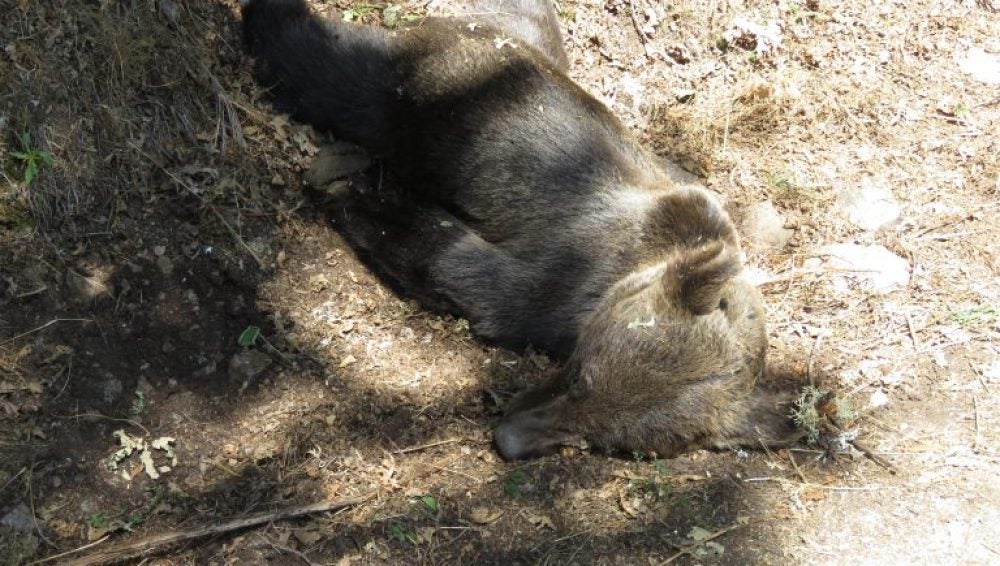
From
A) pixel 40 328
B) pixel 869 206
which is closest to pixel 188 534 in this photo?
pixel 40 328

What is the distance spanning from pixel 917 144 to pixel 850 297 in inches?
60.0

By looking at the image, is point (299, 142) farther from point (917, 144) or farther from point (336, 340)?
point (917, 144)

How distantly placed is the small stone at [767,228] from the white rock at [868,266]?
284mm

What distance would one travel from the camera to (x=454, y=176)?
16.9 ft

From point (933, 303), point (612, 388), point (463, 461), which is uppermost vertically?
point (933, 303)

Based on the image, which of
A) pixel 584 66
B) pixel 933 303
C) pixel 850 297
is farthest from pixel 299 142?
pixel 933 303

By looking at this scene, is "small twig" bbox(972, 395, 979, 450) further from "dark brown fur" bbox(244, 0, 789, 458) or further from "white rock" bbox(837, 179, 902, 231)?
"white rock" bbox(837, 179, 902, 231)

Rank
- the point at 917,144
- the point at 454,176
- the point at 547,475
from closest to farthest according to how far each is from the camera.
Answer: the point at 547,475
the point at 454,176
the point at 917,144

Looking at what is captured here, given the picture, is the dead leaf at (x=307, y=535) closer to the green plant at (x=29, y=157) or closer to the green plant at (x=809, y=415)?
the green plant at (x=29, y=157)

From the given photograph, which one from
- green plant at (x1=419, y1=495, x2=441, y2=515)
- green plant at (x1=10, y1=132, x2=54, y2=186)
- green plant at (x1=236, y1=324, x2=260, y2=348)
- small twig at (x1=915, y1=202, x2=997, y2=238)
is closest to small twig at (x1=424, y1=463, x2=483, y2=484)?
green plant at (x1=419, y1=495, x2=441, y2=515)

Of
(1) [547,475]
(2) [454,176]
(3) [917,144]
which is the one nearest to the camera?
(1) [547,475]

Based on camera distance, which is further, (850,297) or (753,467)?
(850,297)

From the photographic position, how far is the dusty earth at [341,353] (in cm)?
380

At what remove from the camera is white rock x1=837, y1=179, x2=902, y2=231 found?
561 centimetres
